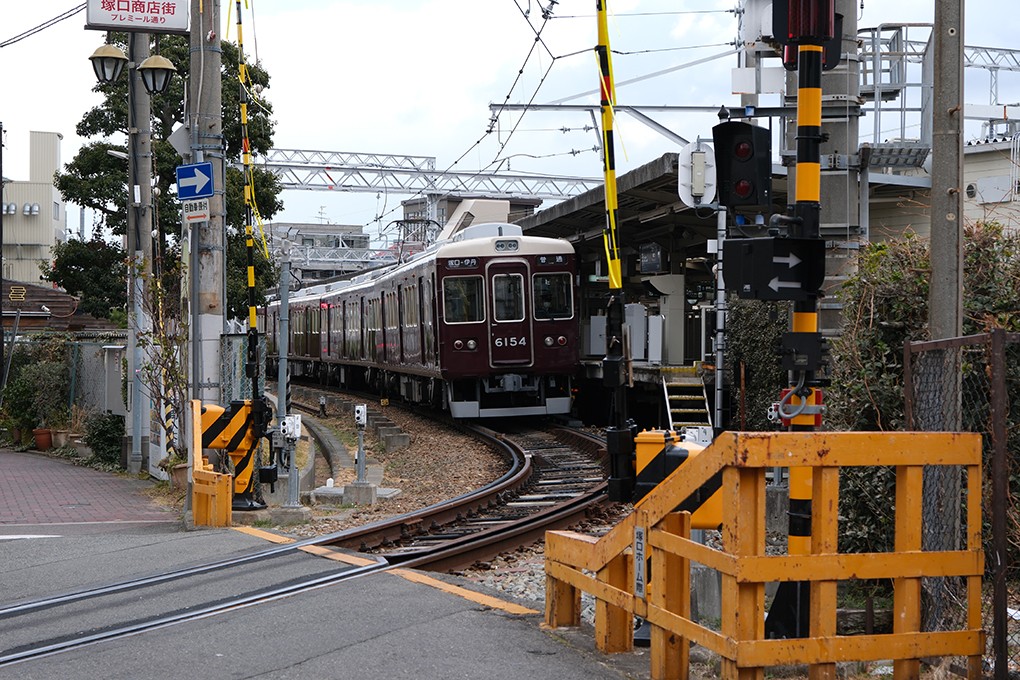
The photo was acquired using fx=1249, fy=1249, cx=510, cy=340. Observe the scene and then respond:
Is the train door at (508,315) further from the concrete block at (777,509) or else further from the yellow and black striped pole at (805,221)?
the yellow and black striped pole at (805,221)

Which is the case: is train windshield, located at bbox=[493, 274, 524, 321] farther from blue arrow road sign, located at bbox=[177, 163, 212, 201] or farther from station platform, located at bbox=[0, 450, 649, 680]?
station platform, located at bbox=[0, 450, 649, 680]

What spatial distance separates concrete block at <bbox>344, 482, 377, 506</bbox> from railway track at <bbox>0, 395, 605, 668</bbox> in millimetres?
828

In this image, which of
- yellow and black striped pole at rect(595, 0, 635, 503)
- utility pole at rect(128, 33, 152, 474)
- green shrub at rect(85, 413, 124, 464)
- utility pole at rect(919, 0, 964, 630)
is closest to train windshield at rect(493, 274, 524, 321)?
utility pole at rect(128, 33, 152, 474)

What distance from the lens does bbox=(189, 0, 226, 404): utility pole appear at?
441 inches

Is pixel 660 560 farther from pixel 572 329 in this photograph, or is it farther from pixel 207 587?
pixel 572 329

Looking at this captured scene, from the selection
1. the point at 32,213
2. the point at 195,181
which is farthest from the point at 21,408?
the point at 32,213

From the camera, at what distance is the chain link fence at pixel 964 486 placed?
472 centimetres

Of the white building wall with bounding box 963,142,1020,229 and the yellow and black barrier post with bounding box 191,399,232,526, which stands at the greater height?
the white building wall with bounding box 963,142,1020,229

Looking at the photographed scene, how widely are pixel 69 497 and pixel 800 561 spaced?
34.4ft

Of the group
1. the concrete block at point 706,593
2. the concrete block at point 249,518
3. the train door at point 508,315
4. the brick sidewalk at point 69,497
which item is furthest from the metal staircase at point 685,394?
the concrete block at point 706,593

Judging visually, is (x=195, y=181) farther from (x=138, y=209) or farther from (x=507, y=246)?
(x=507, y=246)

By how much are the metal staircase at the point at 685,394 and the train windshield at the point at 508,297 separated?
2.99 metres

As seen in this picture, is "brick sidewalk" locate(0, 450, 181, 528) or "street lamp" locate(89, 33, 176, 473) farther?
"street lamp" locate(89, 33, 176, 473)

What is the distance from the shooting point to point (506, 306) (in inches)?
781
